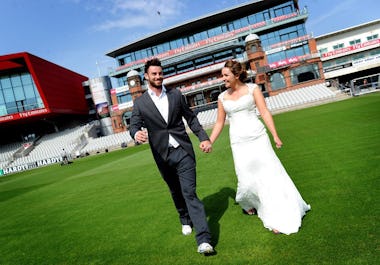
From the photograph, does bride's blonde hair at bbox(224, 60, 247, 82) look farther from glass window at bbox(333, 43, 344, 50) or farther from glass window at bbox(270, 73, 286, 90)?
glass window at bbox(333, 43, 344, 50)

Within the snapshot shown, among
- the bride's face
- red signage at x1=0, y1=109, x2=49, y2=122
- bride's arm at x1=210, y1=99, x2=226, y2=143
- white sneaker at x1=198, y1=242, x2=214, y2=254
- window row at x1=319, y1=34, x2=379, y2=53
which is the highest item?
window row at x1=319, y1=34, x2=379, y2=53

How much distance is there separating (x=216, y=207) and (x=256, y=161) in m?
1.41

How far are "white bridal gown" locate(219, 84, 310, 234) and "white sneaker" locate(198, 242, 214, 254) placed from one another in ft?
2.76

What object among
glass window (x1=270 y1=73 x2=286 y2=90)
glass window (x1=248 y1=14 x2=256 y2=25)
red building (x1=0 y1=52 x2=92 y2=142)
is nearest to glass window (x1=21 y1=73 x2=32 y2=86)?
red building (x1=0 y1=52 x2=92 y2=142)

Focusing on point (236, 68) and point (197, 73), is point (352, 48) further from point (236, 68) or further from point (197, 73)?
point (236, 68)

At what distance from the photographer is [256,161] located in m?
3.76

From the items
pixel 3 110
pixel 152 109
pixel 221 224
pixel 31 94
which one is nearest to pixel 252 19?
pixel 31 94

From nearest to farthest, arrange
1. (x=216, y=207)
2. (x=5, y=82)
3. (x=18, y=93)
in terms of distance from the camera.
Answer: (x=216, y=207) < (x=18, y=93) < (x=5, y=82)

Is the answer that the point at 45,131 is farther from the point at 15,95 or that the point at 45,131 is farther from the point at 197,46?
the point at 197,46

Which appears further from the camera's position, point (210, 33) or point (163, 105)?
point (210, 33)

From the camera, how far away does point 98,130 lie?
168 feet

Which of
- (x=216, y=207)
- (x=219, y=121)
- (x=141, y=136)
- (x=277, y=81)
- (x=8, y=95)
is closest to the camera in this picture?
(x=141, y=136)

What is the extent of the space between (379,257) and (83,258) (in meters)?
3.45

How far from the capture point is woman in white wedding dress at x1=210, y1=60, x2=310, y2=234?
352 cm
